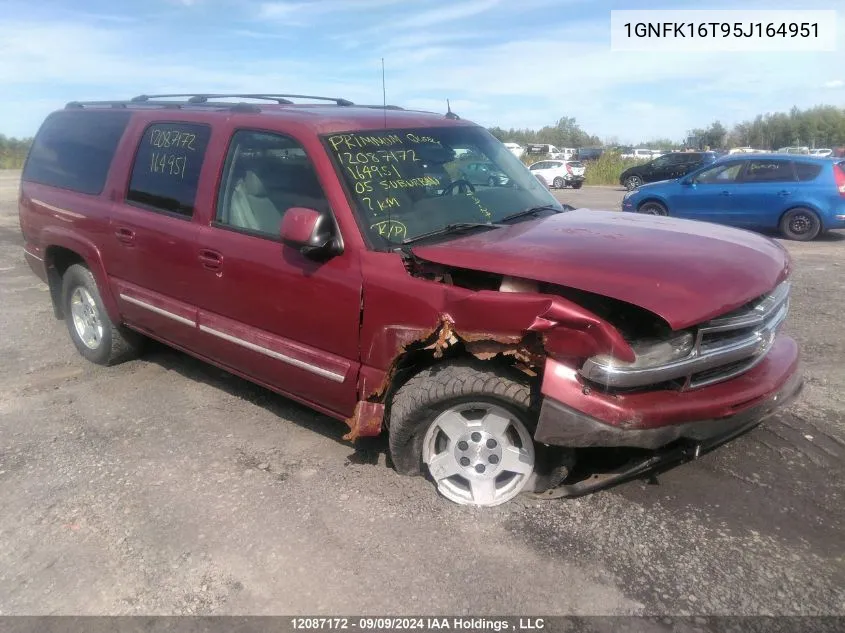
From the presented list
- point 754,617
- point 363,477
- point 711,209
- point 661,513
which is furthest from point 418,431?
point 711,209

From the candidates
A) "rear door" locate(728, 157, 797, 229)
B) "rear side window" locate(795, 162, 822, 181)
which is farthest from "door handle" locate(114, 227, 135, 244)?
"rear side window" locate(795, 162, 822, 181)

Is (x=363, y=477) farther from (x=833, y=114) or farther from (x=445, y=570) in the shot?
(x=833, y=114)

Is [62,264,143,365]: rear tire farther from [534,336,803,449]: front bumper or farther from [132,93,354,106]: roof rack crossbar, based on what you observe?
[534,336,803,449]: front bumper

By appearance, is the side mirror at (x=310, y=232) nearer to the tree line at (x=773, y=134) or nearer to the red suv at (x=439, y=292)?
the red suv at (x=439, y=292)

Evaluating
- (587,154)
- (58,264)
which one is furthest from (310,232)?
(587,154)

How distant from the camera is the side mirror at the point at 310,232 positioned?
125 inches

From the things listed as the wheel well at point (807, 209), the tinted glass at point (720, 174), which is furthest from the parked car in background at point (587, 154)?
the wheel well at point (807, 209)

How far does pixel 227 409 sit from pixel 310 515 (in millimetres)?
1487

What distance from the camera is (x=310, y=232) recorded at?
125 inches

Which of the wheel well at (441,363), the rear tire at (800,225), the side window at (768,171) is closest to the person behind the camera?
the wheel well at (441,363)

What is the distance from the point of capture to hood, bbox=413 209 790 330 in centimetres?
266

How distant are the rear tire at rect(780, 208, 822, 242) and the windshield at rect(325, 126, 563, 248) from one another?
948 centimetres

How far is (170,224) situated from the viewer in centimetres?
413

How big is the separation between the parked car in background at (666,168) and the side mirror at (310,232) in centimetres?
2547
